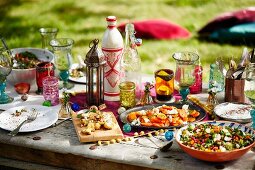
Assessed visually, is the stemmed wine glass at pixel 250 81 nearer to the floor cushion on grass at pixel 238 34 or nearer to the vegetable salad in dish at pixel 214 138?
the vegetable salad in dish at pixel 214 138

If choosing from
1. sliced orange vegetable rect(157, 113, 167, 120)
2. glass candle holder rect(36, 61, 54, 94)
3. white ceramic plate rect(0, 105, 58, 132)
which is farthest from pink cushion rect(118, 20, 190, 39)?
sliced orange vegetable rect(157, 113, 167, 120)

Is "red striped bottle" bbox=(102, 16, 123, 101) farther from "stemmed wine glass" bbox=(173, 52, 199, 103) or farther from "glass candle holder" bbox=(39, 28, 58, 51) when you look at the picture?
"glass candle holder" bbox=(39, 28, 58, 51)

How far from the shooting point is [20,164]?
338 centimetres

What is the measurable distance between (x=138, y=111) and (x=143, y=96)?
19 centimetres

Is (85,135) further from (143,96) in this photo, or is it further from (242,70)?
(242,70)

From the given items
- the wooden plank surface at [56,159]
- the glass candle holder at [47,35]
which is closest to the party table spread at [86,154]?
the wooden plank surface at [56,159]

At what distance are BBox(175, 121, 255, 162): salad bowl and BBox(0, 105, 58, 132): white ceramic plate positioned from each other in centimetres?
82

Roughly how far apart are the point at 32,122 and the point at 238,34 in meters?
3.37

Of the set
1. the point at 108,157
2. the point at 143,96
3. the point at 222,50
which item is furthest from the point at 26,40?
the point at 108,157

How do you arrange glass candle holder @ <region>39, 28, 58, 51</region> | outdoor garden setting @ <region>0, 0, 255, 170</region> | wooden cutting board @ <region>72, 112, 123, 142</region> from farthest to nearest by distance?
glass candle holder @ <region>39, 28, 58, 51</region> → wooden cutting board @ <region>72, 112, 123, 142</region> → outdoor garden setting @ <region>0, 0, 255, 170</region>

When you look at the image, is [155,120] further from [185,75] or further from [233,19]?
[233,19]

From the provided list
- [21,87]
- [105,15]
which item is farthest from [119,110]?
[105,15]

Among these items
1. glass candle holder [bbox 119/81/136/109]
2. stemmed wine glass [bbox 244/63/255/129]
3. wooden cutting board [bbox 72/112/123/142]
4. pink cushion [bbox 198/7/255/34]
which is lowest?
wooden cutting board [bbox 72/112/123/142]

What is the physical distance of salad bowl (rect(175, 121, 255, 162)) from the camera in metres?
2.92
